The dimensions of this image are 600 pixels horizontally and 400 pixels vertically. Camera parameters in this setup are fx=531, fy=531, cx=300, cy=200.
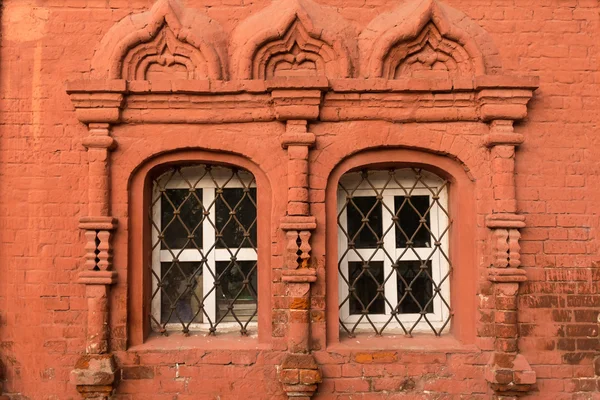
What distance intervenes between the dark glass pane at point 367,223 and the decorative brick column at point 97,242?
184 cm

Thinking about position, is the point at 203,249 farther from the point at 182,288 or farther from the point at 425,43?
the point at 425,43

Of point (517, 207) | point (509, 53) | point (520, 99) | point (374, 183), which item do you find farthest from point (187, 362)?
point (509, 53)

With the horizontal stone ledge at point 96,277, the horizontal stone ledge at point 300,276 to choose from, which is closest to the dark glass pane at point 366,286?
the horizontal stone ledge at point 300,276

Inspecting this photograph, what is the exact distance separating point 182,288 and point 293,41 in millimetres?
2141

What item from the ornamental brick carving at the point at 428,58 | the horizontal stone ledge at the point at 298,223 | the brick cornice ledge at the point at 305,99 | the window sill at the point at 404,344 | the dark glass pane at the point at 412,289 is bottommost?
the window sill at the point at 404,344

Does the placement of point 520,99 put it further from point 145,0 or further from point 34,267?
point 34,267

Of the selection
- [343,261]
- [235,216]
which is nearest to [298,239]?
[343,261]

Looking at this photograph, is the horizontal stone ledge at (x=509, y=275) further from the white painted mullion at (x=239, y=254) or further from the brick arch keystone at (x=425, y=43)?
the white painted mullion at (x=239, y=254)

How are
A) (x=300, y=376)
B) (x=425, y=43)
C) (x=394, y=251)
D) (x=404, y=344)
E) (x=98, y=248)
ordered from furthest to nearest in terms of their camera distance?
1. (x=394, y=251)
2. (x=425, y=43)
3. (x=404, y=344)
4. (x=98, y=248)
5. (x=300, y=376)

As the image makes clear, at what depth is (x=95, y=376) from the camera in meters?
3.85

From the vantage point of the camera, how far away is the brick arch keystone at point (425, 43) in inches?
161

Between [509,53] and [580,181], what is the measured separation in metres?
1.13

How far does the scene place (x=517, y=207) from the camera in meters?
4.04

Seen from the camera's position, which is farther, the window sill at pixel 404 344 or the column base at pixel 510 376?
the window sill at pixel 404 344
